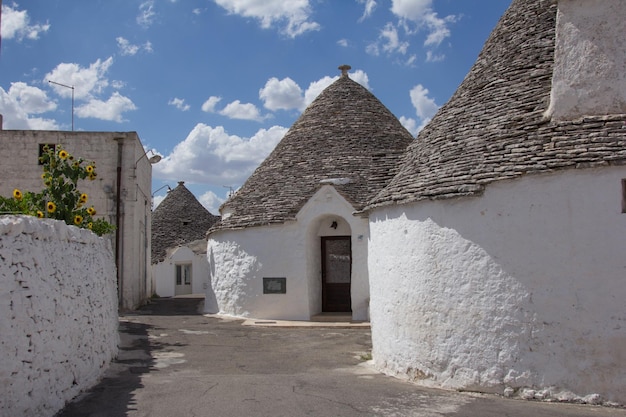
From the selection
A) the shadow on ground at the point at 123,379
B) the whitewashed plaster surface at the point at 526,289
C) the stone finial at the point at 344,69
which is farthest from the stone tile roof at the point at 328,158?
the whitewashed plaster surface at the point at 526,289

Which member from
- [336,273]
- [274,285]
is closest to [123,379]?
[274,285]

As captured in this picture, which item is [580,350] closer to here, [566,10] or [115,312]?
[566,10]

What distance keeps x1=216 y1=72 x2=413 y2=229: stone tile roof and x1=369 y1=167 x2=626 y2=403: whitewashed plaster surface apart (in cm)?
792

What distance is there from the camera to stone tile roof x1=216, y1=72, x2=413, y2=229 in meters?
16.9

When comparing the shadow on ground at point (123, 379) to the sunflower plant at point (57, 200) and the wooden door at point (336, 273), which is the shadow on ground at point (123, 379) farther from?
the wooden door at point (336, 273)

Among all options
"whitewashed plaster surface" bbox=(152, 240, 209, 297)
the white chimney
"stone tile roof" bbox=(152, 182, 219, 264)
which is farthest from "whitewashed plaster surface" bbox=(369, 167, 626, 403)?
"stone tile roof" bbox=(152, 182, 219, 264)

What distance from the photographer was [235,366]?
10062 mm

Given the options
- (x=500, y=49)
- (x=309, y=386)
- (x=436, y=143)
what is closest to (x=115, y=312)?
(x=309, y=386)

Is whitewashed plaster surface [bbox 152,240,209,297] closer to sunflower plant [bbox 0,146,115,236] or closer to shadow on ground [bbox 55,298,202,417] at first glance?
shadow on ground [bbox 55,298,202,417]

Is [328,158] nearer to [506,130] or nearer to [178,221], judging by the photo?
[506,130]

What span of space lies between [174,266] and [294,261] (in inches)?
613

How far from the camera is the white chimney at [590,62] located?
7707 millimetres

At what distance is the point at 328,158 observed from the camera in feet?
59.1

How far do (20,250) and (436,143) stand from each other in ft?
20.6
